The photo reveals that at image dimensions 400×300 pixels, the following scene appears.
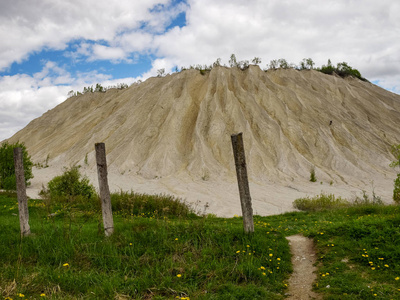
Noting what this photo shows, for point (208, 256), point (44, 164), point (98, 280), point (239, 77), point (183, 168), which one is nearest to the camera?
point (98, 280)

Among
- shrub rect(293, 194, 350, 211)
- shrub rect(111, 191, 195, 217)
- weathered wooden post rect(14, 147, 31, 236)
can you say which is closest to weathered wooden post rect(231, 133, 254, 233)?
weathered wooden post rect(14, 147, 31, 236)

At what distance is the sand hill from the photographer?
22.0 metres

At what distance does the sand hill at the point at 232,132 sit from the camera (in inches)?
866

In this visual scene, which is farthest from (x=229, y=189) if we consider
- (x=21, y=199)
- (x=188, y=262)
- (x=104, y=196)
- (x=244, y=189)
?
(x=188, y=262)

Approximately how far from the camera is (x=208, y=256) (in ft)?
20.8

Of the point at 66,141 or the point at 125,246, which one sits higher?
the point at 66,141

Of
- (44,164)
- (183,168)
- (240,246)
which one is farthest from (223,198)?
(44,164)

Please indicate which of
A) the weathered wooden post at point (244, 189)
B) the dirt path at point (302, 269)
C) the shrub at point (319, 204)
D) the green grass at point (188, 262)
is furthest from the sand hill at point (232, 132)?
the green grass at point (188, 262)

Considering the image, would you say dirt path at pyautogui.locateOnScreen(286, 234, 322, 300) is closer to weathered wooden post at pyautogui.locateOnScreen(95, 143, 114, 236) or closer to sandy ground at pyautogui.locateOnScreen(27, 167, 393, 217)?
weathered wooden post at pyautogui.locateOnScreen(95, 143, 114, 236)

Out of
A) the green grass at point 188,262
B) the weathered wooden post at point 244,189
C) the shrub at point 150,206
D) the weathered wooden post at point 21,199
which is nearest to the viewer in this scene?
the green grass at point 188,262

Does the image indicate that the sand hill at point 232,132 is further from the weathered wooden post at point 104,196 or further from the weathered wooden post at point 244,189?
the weathered wooden post at point 104,196

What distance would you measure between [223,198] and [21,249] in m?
12.8

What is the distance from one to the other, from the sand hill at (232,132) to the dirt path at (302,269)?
313 inches

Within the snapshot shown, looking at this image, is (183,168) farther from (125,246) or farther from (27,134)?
(27,134)
